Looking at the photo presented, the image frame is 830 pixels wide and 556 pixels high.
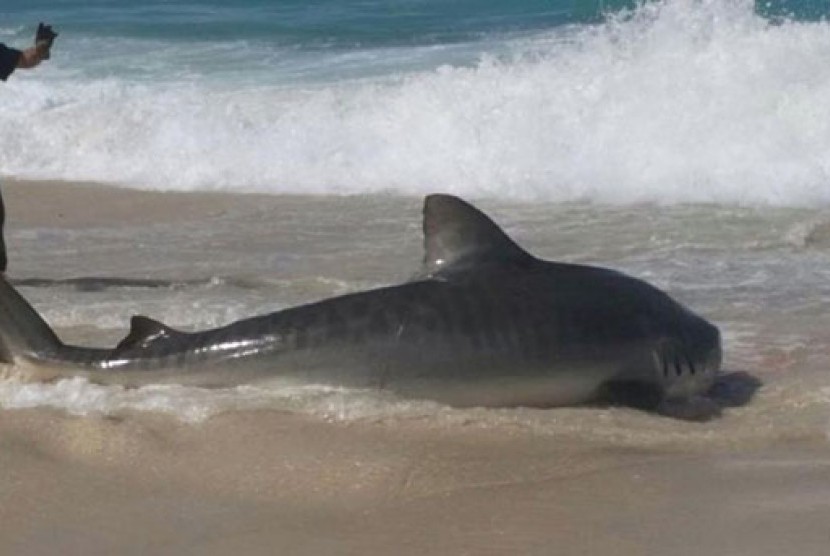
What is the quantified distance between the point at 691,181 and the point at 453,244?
246 inches

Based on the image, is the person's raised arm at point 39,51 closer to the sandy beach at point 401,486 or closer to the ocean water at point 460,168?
the ocean water at point 460,168

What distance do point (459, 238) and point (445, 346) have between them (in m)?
0.44

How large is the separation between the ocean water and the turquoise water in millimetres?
29

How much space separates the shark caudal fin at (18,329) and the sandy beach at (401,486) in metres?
0.33

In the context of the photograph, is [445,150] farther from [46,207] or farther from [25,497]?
[25,497]

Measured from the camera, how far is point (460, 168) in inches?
544

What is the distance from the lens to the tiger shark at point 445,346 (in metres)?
6.12

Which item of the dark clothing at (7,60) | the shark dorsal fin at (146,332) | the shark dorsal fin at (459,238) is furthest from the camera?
the dark clothing at (7,60)

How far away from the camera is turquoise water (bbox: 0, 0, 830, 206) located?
12930 mm

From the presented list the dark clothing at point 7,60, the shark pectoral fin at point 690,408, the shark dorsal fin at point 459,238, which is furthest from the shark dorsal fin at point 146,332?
the dark clothing at point 7,60

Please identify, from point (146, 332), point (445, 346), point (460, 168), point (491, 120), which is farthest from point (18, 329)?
point (491, 120)

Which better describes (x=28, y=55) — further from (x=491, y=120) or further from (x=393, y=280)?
(x=491, y=120)

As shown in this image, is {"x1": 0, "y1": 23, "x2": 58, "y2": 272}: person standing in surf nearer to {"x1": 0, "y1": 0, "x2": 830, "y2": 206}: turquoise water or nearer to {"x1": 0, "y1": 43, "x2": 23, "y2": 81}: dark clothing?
{"x1": 0, "y1": 43, "x2": 23, "y2": 81}: dark clothing

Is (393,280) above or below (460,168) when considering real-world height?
above
